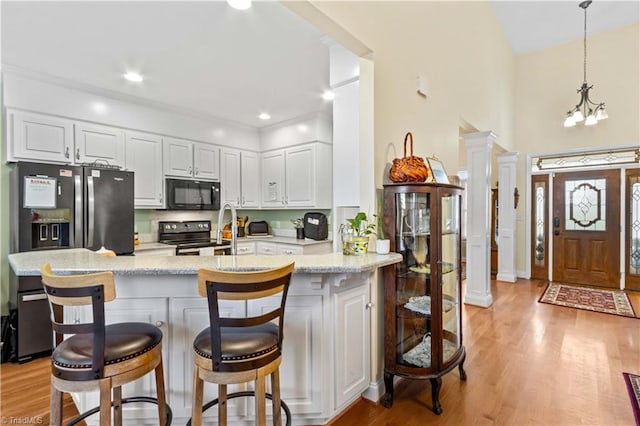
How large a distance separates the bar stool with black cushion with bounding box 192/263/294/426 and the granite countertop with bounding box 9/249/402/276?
275mm

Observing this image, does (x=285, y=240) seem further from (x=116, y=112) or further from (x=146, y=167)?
(x=116, y=112)

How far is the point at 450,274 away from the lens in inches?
98.8

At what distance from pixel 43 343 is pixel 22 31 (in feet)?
8.72

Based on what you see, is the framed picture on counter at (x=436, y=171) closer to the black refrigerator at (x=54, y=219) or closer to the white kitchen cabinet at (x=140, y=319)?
the white kitchen cabinet at (x=140, y=319)

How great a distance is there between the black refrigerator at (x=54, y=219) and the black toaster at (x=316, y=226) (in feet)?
7.54

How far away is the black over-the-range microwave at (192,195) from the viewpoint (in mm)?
4191

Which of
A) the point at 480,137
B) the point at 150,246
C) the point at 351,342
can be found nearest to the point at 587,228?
the point at 480,137

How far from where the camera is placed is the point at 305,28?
2.46 metres

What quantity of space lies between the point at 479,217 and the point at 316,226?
2258 mm

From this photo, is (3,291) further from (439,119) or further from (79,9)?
(439,119)

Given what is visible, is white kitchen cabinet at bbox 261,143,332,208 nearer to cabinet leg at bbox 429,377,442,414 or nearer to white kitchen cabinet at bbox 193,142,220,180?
white kitchen cabinet at bbox 193,142,220,180

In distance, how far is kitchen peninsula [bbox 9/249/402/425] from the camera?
173cm

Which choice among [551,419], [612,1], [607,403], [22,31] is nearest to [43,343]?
[22,31]

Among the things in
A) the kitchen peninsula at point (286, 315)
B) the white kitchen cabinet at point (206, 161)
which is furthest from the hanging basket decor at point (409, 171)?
the white kitchen cabinet at point (206, 161)
